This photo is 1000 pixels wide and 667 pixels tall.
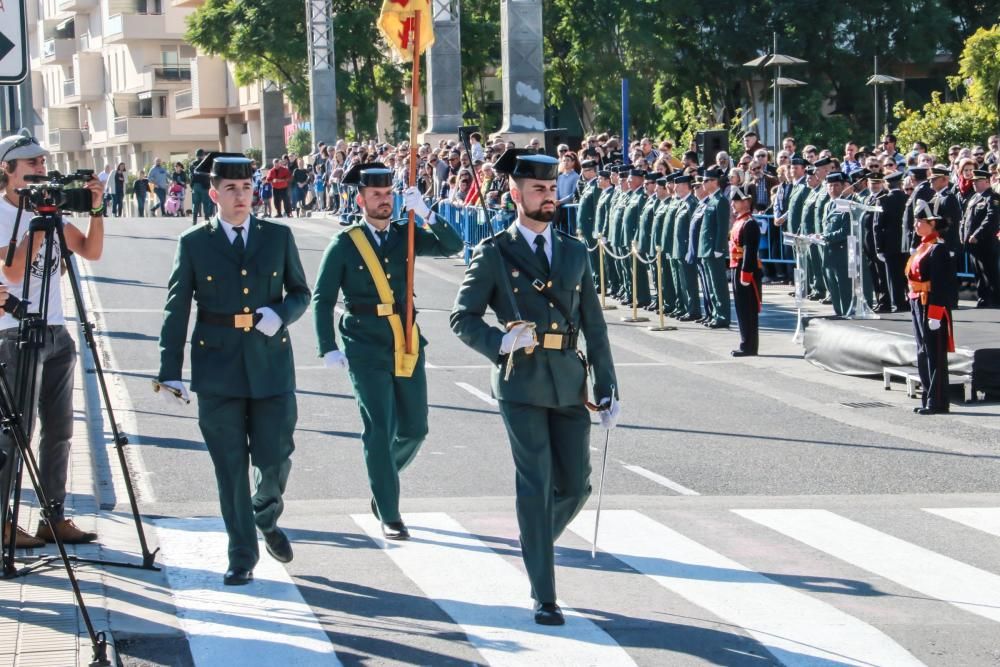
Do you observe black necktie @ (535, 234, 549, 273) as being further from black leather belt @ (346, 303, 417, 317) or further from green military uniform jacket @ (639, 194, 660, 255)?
green military uniform jacket @ (639, 194, 660, 255)

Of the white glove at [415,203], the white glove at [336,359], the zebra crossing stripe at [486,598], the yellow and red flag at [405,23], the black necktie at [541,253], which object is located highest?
the yellow and red flag at [405,23]

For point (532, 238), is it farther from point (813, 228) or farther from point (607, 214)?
point (607, 214)

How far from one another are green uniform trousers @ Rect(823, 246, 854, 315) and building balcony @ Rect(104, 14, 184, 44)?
70644 mm

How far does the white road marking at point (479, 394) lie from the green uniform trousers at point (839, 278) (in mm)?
6801

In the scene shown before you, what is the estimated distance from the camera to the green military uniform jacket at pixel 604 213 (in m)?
24.8

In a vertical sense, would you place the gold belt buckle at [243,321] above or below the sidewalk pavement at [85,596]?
above

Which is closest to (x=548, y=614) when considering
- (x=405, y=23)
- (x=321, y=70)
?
(x=405, y=23)

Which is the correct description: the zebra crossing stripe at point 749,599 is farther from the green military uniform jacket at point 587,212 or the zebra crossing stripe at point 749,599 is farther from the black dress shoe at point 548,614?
the green military uniform jacket at point 587,212

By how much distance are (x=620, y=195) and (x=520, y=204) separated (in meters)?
16.8

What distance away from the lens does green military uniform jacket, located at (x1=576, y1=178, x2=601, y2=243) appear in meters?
25.4

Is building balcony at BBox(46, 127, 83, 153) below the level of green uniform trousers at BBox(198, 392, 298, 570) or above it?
Answer: above

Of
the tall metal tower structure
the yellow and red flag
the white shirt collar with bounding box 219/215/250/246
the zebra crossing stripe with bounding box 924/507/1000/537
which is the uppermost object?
the tall metal tower structure

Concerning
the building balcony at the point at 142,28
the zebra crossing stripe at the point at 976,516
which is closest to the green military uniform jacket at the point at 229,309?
the zebra crossing stripe at the point at 976,516

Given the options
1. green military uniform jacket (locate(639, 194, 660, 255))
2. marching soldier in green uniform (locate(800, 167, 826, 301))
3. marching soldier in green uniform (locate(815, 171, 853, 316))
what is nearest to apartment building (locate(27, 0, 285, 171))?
green military uniform jacket (locate(639, 194, 660, 255))
